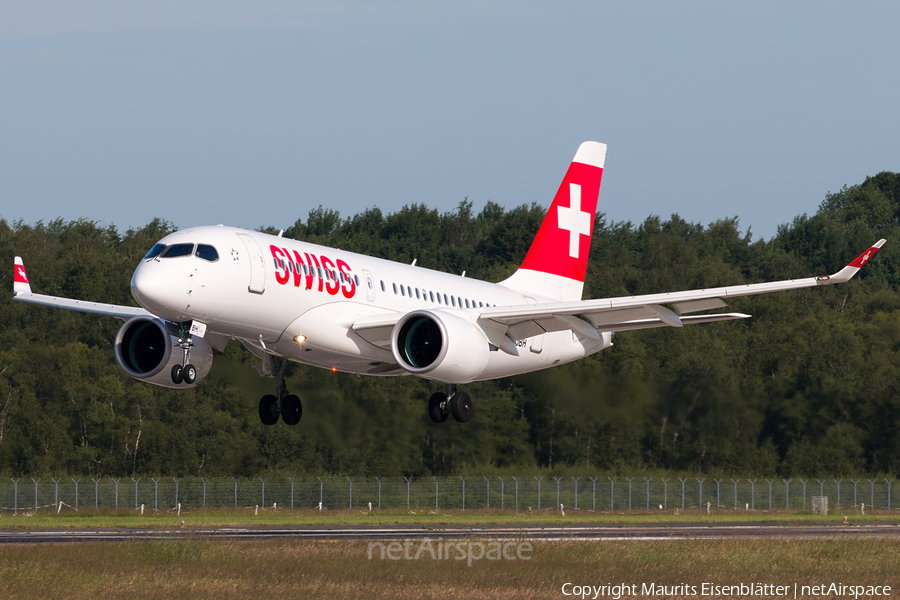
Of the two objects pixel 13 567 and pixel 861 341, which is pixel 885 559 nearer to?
pixel 13 567

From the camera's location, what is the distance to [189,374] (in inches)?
1245

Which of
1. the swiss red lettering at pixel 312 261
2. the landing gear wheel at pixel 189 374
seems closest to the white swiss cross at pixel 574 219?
the swiss red lettering at pixel 312 261

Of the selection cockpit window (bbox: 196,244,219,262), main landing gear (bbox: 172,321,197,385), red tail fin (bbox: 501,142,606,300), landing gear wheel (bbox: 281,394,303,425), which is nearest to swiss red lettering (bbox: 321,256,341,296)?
cockpit window (bbox: 196,244,219,262)

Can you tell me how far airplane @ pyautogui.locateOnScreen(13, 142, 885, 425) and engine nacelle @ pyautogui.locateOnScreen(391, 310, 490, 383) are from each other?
0.12 feet

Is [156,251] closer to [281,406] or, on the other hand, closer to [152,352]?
[152,352]

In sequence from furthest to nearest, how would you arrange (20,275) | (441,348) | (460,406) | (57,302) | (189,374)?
1. (57,302)
2. (20,275)
3. (460,406)
4. (441,348)
5. (189,374)

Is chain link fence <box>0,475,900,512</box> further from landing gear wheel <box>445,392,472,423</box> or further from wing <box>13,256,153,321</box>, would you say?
landing gear wheel <box>445,392,472,423</box>

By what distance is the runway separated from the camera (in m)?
41.9

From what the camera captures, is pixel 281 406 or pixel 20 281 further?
pixel 281 406

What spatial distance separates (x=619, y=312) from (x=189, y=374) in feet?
40.2

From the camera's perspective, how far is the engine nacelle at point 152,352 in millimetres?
33875

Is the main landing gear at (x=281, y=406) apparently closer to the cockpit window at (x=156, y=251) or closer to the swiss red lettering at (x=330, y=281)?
the swiss red lettering at (x=330, y=281)

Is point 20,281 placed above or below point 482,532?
above

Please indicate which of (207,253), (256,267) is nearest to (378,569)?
(256,267)
